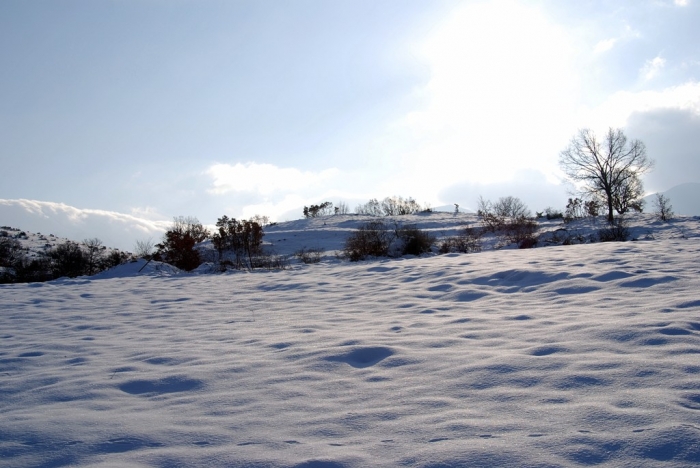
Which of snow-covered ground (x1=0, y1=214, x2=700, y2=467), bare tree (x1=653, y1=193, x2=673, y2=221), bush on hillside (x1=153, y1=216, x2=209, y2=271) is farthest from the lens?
bare tree (x1=653, y1=193, x2=673, y2=221)

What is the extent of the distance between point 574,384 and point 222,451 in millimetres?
1972

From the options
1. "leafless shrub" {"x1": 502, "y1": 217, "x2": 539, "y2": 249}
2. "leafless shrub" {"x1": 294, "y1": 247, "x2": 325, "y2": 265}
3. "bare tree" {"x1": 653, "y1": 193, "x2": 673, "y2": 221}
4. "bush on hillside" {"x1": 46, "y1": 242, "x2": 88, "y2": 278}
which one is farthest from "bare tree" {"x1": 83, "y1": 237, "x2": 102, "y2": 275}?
"bare tree" {"x1": 653, "y1": 193, "x2": 673, "y2": 221}

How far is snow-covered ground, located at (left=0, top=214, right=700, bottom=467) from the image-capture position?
85.0 inches

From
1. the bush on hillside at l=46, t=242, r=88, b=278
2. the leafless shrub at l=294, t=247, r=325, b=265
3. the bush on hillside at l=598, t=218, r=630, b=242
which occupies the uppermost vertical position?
the bush on hillside at l=46, t=242, r=88, b=278

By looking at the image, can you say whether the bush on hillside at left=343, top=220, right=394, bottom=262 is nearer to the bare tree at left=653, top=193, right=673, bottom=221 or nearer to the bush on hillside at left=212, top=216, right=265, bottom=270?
the bush on hillside at left=212, top=216, right=265, bottom=270

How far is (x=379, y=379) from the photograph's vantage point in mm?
3172

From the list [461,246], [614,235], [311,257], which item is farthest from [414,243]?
[614,235]

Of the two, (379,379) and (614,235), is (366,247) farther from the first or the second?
(379,379)

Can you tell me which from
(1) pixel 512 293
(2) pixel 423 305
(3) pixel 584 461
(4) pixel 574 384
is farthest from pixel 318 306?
(3) pixel 584 461

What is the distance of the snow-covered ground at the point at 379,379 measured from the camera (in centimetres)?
216

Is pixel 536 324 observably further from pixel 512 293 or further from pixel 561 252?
pixel 561 252

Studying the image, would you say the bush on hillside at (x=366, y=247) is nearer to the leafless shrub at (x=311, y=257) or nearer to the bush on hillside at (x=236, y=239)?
the leafless shrub at (x=311, y=257)

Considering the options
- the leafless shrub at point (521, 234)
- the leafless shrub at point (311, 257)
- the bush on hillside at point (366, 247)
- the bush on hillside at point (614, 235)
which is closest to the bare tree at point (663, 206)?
the bush on hillside at point (614, 235)

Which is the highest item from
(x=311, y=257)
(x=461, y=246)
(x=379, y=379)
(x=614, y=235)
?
(x=311, y=257)
